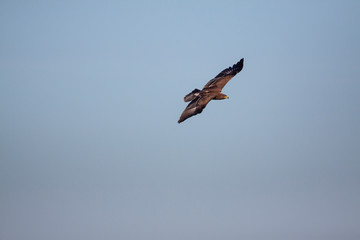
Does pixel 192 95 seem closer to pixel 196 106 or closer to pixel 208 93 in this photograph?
pixel 208 93

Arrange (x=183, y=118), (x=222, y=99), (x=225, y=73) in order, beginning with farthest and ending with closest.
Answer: (x=225, y=73) < (x=222, y=99) < (x=183, y=118)

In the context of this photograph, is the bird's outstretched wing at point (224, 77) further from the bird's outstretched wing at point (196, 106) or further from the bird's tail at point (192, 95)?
the bird's outstretched wing at point (196, 106)

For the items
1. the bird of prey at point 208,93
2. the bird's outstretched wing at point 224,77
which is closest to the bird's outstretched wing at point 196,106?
the bird of prey at point 208,93

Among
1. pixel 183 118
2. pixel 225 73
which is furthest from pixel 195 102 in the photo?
pixel 225 73

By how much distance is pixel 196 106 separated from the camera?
50.9 meters

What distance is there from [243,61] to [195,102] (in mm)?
9187

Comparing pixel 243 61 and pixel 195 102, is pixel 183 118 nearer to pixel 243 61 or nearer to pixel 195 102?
pixel 195 102

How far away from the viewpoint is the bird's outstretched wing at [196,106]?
50031mm

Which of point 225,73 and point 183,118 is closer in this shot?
point 183,118

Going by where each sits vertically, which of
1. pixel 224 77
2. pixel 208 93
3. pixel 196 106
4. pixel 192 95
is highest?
pixel 224 77

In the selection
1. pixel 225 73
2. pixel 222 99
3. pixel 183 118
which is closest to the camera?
pixel 183 118

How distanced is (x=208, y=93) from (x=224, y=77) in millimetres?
4067

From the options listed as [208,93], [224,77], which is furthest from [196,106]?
[224,77]

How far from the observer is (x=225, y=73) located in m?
57.8
